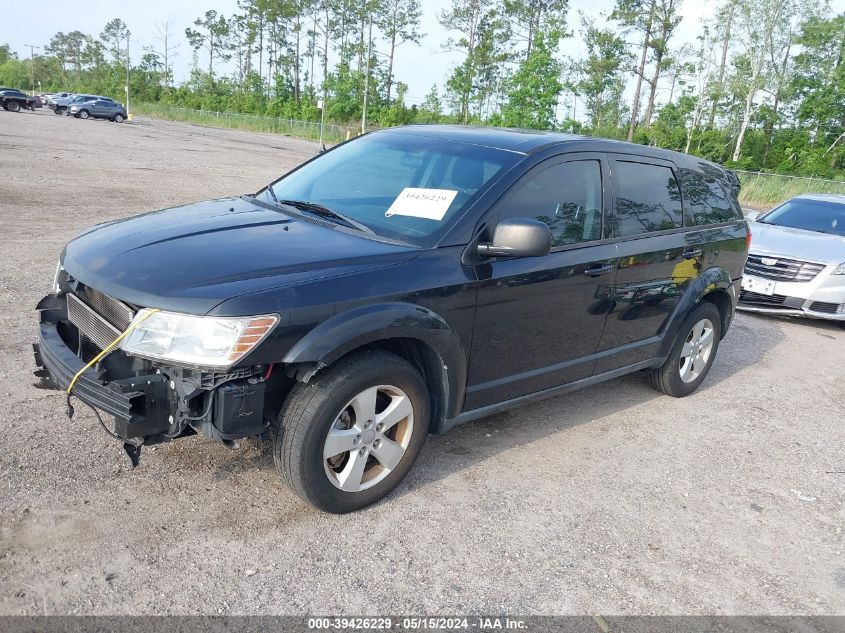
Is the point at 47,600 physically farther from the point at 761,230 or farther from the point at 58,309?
the point at 761,230

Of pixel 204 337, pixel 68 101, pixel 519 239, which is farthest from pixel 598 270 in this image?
pixel 68 101

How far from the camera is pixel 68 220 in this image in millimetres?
9883

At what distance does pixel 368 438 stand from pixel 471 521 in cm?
67

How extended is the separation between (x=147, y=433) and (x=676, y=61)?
165 ft

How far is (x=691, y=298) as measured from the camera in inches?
199

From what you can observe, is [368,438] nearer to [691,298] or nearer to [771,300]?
[691,298]

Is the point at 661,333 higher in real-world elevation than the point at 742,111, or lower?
lower

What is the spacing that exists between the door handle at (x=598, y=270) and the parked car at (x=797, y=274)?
480 centimetres

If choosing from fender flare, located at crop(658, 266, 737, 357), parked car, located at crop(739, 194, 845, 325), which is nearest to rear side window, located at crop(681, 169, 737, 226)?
fender flare, located at crop(658, 266, 737, 357)

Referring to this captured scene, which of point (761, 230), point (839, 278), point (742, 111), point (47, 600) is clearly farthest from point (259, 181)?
point (742, 111)

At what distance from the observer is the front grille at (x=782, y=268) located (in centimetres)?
795

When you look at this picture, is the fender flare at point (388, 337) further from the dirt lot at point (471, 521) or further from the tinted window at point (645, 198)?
the tinted window at point (645, 198)

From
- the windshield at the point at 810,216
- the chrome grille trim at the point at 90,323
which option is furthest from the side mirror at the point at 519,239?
the windshield at the point at 810,216

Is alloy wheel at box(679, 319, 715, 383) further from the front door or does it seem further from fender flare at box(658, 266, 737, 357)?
the front door
